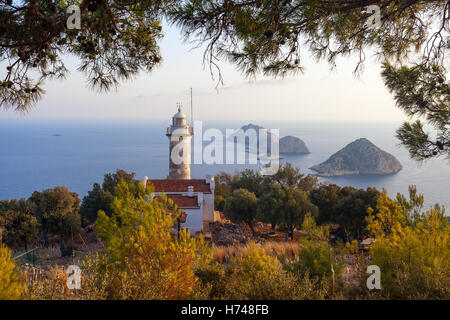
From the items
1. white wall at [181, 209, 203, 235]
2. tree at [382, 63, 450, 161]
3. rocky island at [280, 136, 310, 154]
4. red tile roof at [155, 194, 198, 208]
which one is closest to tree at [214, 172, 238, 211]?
red tile roof at [155, 194, 198, 208]

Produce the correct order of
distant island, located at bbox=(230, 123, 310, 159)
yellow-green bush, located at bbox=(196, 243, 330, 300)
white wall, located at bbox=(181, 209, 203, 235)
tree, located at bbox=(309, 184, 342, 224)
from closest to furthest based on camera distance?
1. yellow-green bush, located at bbox=(196, 243, 330, 300)
2. white wall, located at bbox=(181, 209, 203, 235)
3. tree, located at bbox=(309, 184, 342, 224)
4. distant island, located at bbox=(230, 123, 310, 159)

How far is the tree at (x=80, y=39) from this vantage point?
4.07m

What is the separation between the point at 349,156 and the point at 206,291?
227ft

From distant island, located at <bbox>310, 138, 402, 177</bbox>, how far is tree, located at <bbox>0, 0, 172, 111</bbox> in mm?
62931

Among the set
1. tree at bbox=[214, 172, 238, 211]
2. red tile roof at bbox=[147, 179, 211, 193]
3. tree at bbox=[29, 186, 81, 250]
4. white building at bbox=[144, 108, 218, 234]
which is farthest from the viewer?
tree at bbox=[214, 172, 238, 211]

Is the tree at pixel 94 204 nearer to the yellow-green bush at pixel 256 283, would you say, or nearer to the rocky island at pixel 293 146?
the yellow-green bush at pixel 256 283

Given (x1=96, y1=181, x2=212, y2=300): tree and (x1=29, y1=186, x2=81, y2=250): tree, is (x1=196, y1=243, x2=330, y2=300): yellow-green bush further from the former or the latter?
(x1=29, y1=186, x2=81, y2=250): tree

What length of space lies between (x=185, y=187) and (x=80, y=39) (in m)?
15.5

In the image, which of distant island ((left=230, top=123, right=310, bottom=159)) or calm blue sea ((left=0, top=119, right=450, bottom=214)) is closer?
calm blue sea ((left=0, top=119, right=450, bottom=214))

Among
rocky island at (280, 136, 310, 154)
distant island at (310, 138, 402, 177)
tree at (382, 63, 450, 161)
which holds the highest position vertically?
rocky island at (280, 136, 310, 154)

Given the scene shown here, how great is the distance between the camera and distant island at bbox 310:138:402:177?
210ft

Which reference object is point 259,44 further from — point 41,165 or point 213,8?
point 41,165

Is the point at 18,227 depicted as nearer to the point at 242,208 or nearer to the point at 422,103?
the point at 242,208

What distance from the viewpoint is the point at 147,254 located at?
3.19 metres
